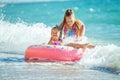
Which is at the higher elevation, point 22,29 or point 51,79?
point 22,29

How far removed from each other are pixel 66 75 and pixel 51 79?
15.0 inches

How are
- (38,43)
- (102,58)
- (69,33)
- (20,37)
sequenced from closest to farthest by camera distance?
(102,58)
(69,33)
(38,43)
(20,37)

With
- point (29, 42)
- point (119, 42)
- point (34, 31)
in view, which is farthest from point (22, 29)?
point (119, 42)

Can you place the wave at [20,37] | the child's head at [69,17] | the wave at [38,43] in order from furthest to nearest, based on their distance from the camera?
the wave at [20,37]
the child's head at [69,17]
the wave at [38,43]

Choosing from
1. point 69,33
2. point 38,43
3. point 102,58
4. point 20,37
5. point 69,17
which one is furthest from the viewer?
point 20,37

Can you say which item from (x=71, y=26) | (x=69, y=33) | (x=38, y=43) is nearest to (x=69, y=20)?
(x=71, y=26)

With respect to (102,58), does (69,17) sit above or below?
above

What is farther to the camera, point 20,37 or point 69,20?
point 20,37

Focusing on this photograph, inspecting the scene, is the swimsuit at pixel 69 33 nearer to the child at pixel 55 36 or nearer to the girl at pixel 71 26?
the girl at pixel 71 26

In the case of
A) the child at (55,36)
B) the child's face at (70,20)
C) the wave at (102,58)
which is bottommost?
the wave at (102,58)

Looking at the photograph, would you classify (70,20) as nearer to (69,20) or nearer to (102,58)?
(69,20)

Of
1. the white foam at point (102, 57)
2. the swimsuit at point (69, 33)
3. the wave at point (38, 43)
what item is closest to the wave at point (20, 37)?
the wave at point (38, 43)

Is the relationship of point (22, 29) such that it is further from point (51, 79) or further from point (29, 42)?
point (51, 79)

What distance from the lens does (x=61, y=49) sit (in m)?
9.58
